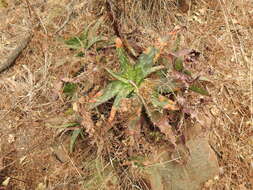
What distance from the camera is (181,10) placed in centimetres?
258

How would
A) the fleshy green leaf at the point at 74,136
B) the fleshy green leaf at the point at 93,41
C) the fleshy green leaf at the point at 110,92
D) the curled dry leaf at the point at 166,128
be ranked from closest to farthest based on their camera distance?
the curled dry leaf at the point at 166,128 → the fleshy green leaf at the point at 110,92 → the fleshy green leaf at the point at 74,136 → the fleshy green leaf at the point at 93,41

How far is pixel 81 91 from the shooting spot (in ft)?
6.64

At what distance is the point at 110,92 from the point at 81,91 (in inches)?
9.2

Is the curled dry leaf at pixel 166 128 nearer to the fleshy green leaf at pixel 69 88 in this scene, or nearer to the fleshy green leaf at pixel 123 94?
the fleshy green leaf at pixel 123 94

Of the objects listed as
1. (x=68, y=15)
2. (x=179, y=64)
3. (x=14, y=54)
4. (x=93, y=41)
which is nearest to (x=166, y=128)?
(x=179, y=64)

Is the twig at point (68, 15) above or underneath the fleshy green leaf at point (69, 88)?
above

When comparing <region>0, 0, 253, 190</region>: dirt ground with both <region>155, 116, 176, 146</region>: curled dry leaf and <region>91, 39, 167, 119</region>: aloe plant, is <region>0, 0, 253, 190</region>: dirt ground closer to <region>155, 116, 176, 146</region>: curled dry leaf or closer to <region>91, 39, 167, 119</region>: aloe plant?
<region>91, 39, 167, 119</region>: aloe plant

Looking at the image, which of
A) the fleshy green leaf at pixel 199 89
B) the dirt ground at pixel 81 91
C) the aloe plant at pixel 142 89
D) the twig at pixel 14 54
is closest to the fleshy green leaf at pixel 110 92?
the aloe plant at pixel 142 89

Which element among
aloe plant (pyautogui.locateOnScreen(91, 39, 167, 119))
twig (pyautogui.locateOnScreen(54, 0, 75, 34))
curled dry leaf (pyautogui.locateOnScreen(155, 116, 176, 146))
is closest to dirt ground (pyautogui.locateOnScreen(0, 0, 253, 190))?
twig (pyautogui.locateOnScreen(54, 0, 75, 34))

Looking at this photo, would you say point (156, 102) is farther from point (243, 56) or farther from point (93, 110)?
point (243, 56)

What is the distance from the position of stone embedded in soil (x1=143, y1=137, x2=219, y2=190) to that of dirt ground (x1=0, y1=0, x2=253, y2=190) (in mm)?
85

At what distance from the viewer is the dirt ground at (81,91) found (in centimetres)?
203

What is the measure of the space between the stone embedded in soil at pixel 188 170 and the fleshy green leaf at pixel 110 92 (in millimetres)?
437

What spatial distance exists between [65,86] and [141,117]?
517mm
